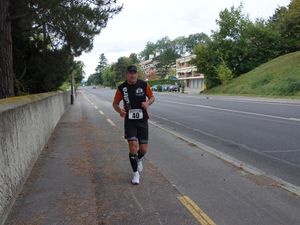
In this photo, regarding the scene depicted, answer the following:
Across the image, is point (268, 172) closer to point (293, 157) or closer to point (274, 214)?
point (293, 157)

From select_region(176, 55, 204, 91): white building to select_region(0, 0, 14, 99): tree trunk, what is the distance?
93156 millimetres

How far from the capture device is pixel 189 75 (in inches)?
4737

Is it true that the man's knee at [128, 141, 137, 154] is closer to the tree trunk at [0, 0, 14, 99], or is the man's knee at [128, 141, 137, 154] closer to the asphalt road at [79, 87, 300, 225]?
the asphalt road at [79, 87, 300, 225]

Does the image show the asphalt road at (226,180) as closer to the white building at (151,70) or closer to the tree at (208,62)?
the tree at (208,62)

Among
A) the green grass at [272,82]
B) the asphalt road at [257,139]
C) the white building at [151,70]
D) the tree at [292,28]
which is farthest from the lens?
the white building at [151,70]

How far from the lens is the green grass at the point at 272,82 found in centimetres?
4181

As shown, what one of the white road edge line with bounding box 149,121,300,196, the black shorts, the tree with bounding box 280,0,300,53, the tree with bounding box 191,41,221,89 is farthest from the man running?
the tree with bounding box 280,0,300,53

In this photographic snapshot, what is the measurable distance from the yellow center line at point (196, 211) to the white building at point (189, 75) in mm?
100569

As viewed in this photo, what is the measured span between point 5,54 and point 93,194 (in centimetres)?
909

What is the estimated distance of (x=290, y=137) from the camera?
40.1ft

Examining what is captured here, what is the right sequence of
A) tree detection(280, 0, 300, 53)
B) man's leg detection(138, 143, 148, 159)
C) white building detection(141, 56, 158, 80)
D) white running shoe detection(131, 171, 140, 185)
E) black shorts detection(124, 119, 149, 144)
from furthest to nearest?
white building detection(141, 56, 158, 80) < tree detection(280, 0, 300, 53) < man's leg detection(138, 143, 148, 159) < black shorts detection(124, 119, 149, 144) < white running shoe detection(131, 171, 140, 185)

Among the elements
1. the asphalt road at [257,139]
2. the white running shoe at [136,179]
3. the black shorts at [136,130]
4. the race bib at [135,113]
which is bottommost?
the asphalt road at [257,139]

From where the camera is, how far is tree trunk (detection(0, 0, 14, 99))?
13602mm

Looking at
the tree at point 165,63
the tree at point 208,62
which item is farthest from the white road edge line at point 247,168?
the tree at point 165,63
